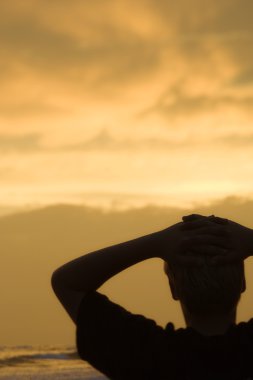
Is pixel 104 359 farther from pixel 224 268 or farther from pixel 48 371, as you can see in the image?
pixel 48 371

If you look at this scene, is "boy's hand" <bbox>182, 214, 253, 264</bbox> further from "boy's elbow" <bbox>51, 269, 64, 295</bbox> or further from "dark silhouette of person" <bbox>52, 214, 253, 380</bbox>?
"boy's elbow" <bbox>51, 269, 64, 295</bbox>

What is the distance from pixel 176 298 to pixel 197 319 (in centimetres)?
17

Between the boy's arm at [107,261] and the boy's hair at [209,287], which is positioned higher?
the boy's arm at [107,261]

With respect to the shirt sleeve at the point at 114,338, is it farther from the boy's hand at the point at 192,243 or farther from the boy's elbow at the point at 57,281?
the boy's hand at the point at 192,243

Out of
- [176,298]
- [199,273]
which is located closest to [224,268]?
[199,273]

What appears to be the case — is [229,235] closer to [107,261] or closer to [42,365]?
[107,261]

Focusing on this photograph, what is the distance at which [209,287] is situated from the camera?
2729 mm

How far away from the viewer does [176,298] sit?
3010 mm

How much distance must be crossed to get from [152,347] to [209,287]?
39 centimetres

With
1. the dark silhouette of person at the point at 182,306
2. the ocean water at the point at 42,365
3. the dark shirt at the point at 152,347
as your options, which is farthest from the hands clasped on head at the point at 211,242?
the ocean water at the point at 42,365

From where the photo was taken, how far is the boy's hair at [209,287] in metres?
2.73

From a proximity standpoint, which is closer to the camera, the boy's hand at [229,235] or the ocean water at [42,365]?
the boy's hand at [229,235]

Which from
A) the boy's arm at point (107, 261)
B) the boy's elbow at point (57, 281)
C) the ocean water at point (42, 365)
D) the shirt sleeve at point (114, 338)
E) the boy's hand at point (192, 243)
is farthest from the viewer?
the ocean water at point (42, 365)

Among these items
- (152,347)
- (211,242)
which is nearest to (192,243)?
(211,242)
